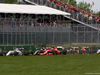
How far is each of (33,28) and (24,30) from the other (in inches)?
55.1

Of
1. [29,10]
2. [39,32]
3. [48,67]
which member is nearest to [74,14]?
[29,10]

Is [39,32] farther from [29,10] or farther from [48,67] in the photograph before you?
[48,67]

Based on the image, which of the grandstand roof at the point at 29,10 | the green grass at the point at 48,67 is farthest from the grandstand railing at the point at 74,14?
the green grass at the point at 48,67

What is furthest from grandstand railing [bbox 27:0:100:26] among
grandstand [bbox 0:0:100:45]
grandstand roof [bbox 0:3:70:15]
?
grandstand roof [bbox 0:3:70:15]

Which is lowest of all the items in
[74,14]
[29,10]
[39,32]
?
[39,32]

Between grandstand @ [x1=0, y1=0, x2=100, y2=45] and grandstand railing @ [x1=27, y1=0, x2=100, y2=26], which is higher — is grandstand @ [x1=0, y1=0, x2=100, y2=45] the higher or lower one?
the lower one

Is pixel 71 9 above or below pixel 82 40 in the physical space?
above

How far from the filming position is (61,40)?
43000 millimetres

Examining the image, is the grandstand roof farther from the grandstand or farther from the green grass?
the green grass

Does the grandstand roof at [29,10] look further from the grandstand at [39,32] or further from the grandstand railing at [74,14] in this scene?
the grandstand railing at [74,14]

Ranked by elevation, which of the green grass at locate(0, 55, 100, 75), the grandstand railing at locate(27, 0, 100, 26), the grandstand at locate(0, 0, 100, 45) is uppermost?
the grandstand railing at locate(27, 0, 100, 26)

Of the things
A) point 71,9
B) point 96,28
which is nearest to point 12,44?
point 96,28

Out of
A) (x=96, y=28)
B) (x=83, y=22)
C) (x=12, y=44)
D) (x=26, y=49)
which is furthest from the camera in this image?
(x=83, y=22)

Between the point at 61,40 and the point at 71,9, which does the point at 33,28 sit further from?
the point at 71,9
